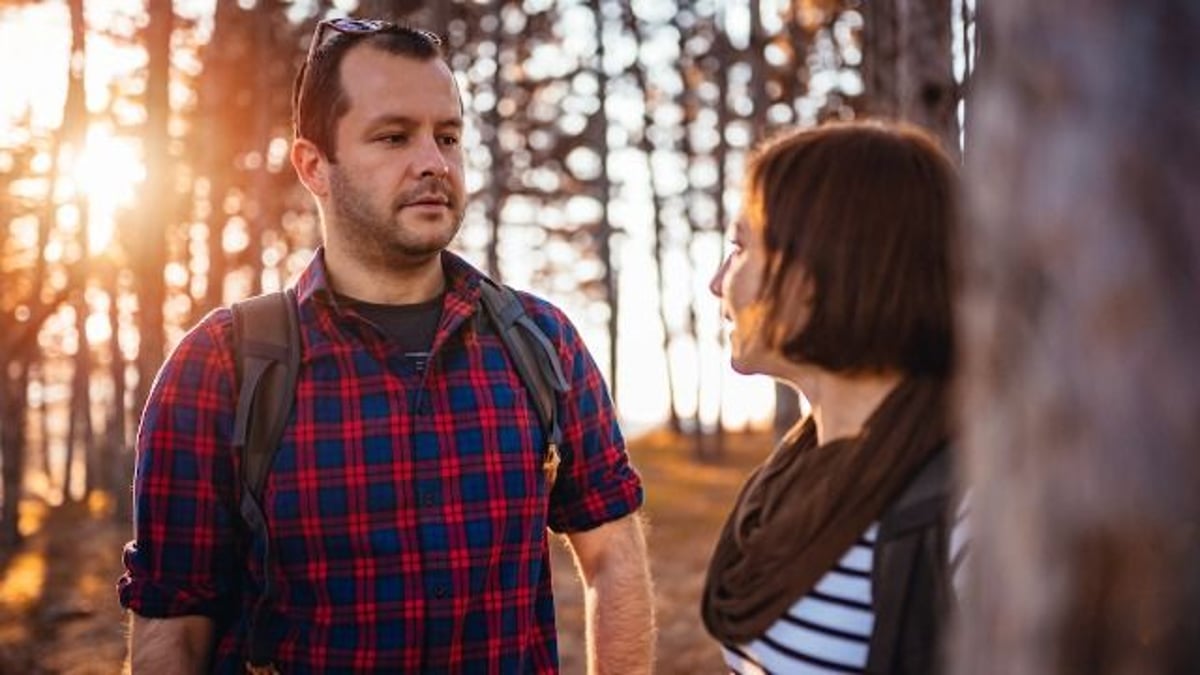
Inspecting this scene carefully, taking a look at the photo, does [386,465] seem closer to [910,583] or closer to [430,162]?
[430,162]

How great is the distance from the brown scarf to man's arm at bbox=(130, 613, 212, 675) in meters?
1.26

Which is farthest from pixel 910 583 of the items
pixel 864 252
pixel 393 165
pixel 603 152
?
pixel 603 152

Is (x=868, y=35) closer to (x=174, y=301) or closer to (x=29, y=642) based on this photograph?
(x=29, y=642)

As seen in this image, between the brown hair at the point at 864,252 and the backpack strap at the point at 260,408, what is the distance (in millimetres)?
1249

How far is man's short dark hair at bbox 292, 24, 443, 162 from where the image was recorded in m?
2.99

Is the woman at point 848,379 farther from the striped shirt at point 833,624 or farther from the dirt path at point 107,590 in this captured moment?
the dirt path at point 107,590

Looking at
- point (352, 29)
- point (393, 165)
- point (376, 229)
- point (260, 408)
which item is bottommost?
point (260, 408)

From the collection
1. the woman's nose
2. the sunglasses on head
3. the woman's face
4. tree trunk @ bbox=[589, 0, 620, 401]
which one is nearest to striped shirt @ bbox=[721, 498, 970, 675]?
the woman's face

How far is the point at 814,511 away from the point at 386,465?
3.87ft

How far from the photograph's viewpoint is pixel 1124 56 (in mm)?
859

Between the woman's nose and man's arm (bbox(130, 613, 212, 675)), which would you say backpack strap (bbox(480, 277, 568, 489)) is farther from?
man's arm (bbox(130, 613, 212, 675))

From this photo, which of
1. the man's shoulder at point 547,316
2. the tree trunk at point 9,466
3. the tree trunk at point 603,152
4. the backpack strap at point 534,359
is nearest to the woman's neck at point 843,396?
the backpack strap at point 534,359

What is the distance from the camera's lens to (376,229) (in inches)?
115

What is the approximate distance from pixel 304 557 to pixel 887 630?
1439 mm
